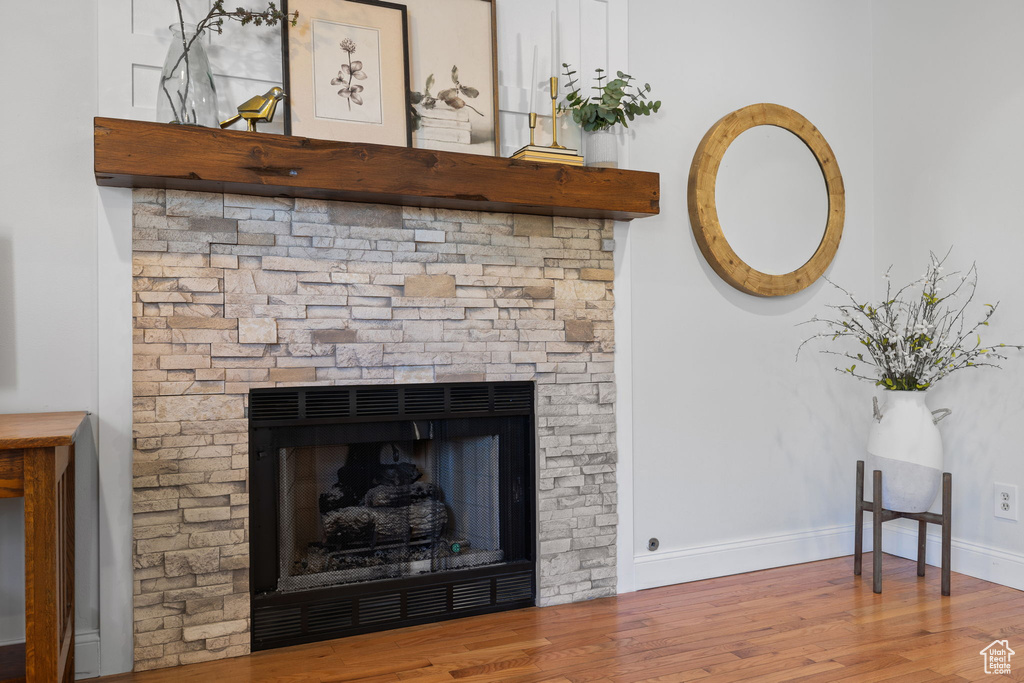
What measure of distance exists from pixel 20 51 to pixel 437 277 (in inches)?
52.5

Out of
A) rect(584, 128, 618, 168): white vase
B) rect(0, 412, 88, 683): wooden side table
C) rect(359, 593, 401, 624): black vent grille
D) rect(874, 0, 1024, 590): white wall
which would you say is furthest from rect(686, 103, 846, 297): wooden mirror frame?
rect(0, 412, 88, 683): wooden side table

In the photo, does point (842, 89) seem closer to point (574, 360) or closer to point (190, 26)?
point (574, 360)

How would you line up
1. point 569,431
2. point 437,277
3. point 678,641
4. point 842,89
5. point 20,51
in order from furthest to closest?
point 842,89
point 569,431
point 437,277
point 678,641
point 20,51

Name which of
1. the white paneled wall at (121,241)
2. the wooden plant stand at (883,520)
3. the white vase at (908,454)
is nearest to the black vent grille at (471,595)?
the white paneled wall at (121,241)

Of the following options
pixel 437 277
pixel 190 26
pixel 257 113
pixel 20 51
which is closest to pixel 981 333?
pixel 437 277

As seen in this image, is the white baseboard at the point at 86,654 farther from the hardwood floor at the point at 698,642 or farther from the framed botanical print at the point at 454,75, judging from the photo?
the framed botanical print at the point at 454,75

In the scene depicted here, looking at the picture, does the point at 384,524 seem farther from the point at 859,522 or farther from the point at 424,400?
the point at 859,522

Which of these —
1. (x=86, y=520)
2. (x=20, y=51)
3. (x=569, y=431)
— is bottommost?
(x=86, y=520)

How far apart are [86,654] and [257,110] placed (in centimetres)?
161

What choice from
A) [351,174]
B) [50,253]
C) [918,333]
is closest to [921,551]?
[918,333]

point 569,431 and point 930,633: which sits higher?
point 569,431

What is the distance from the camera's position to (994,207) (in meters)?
2.97

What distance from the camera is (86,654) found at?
2117 millimetres

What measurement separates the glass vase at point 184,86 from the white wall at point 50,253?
23 centimetres
